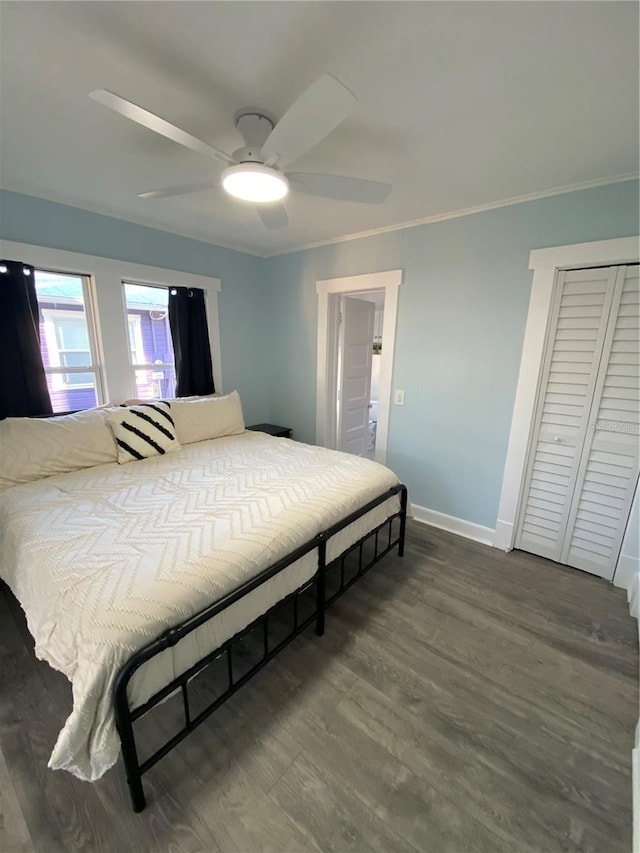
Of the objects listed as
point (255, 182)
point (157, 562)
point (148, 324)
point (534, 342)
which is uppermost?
point (255, 182)

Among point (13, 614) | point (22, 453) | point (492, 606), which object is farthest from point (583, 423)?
point (13, 614)

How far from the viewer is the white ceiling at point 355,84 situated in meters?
1.05

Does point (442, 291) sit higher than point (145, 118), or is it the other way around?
point (145, 118)

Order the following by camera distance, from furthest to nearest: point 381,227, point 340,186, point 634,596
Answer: point 381,227 → point 634,596 → point 340,186

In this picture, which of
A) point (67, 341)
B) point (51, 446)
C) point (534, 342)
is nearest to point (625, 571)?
point (534, 342)

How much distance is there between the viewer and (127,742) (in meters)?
1.04

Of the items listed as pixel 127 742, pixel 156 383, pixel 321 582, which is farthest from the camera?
pixel 156 383

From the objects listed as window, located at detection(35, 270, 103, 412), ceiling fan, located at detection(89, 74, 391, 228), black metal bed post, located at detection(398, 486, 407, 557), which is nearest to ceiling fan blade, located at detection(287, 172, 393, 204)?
ceiling fan, located at detection(89, 74, 391, 228)

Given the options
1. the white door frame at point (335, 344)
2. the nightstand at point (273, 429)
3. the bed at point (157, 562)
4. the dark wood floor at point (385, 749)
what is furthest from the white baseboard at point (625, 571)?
the nightstand at point (273, 429)

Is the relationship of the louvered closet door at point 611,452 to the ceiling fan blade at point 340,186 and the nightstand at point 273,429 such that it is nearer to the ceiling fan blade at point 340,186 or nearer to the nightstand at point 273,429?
the ceiling fan blade at point 340,186

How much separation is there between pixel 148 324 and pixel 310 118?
250 cm

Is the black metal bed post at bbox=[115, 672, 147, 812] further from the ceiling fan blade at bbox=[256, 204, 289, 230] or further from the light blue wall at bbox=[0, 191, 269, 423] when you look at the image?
the light blue wall at bbox=[0, 191, 269, 423]

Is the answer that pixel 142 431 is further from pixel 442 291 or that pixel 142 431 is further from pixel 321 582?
pixel 442 291

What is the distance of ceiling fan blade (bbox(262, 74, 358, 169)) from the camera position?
1.00 meters
